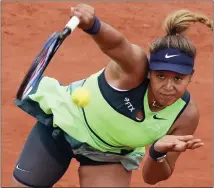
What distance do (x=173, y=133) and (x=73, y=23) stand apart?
1.19 m

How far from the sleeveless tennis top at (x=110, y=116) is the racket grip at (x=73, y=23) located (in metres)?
0.73

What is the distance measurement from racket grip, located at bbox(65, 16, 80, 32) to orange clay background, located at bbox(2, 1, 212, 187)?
3370 millimetres

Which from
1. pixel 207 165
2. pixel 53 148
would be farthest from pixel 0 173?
pixel 53 148

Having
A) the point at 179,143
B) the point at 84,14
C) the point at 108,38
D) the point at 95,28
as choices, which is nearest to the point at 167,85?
the point at 179,143

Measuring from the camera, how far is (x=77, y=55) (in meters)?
9.05

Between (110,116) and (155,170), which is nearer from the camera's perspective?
(110,116)

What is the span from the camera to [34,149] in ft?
15.4

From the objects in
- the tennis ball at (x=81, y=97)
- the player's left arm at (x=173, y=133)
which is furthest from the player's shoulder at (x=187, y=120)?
the tennis ball at (x=81, y=97)

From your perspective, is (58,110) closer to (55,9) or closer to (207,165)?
(207,165)

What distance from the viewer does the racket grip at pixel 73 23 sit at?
3.75 metres

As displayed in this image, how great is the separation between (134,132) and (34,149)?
0.64 meters

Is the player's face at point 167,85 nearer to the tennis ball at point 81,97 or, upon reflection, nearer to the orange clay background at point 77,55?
the tennis ball at point 81,97

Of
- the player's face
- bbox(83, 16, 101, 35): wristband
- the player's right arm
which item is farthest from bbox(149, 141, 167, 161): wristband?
bbox(83, 16, 101, 35): wristband

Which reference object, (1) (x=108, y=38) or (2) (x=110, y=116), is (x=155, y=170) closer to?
(2) (x=110, y=116)
